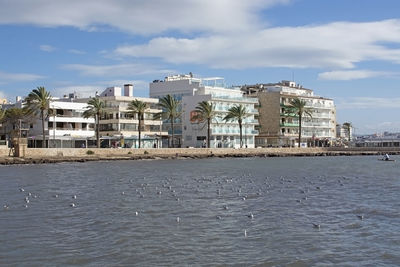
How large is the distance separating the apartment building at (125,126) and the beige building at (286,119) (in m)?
36.8

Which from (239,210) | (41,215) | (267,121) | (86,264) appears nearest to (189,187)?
(239,210)

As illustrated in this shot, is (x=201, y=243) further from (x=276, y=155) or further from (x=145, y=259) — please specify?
(x=276, y=155)

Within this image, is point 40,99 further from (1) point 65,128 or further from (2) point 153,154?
(2) point 153,154

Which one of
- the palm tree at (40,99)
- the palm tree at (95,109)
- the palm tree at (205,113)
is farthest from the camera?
the palm tree at (205,113)

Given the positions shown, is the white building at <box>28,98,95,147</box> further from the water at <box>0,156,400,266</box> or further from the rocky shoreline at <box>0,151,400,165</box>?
the water at <box>0,156,400,266</box>

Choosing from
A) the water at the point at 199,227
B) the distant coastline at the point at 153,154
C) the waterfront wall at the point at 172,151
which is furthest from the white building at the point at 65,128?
the water at the point at 199,227

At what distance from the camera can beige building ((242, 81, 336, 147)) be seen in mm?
149000

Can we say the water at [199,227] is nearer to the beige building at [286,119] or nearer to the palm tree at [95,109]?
the palm tree at [95,109]

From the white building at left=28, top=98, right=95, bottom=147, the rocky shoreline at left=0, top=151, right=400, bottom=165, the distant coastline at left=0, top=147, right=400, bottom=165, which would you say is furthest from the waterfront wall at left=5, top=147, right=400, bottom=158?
the white building at left=28, top=98, right=95, bottom=147

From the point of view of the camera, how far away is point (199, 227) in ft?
77.3

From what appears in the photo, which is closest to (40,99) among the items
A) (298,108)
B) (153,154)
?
(153,154)

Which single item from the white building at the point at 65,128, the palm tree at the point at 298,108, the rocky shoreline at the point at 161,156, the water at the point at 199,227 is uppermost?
the palm tree at the point at 298,108

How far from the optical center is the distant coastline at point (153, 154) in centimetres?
7964

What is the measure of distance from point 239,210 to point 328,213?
448 cm
